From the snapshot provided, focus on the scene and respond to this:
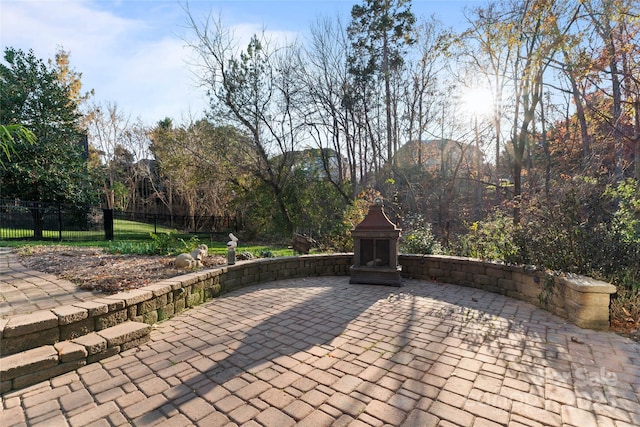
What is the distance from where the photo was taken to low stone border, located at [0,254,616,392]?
234cm

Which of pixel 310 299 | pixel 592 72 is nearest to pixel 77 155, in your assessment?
pixel 310 299

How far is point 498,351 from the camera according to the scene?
9.09 feet

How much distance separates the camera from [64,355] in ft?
7.74

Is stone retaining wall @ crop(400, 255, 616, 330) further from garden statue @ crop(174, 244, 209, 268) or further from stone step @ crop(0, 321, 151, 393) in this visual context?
stone step @ crop(0, 321, 151, 393)

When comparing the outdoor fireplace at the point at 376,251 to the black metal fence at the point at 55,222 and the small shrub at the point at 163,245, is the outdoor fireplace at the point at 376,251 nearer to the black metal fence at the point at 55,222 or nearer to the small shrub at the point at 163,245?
the small shrub at the point at 163,245

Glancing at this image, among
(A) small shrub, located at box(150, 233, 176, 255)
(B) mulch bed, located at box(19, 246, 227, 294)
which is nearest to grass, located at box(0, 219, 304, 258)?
(A) small shrub, located at box(150, 233, 176, 255)

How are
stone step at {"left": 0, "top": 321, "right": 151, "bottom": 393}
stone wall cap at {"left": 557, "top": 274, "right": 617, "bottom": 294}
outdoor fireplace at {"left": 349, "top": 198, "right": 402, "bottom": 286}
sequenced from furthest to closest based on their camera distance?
1. outdoor fireplace at {"left": 349, "top": 198, "right": 402, "bottom": 286}
2. stone wall cap at {"left": 557, "top": 274, "right": 617, "bottom": 294}
3. stone step at {"left": 0, "top": 321, "right": 151, "bottom": 393}

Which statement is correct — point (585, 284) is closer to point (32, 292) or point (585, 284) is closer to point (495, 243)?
point (495, 243)

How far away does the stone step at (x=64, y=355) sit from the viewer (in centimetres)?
214

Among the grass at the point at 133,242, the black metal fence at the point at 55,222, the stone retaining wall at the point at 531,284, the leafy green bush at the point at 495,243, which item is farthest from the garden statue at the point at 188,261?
the leafy green bush at the point at 495,243

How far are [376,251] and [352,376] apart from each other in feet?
11.3

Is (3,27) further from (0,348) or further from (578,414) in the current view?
(578,414)

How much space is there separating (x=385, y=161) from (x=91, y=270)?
35.6ft

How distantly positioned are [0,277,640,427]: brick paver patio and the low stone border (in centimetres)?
A: 16
